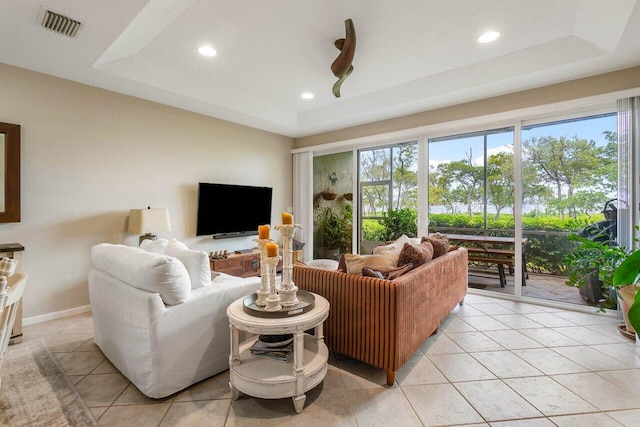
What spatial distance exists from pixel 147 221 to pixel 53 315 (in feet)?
4.32

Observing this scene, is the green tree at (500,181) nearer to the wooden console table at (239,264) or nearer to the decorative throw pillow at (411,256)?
the decorative throw pillow at (411,256)

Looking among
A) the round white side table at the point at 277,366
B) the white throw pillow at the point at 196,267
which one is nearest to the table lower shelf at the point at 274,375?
the round white side table at the point at 277,366

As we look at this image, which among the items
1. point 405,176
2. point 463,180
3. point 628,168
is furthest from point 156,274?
point 628,168

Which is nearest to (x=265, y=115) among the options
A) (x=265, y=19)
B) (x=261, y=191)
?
(x=261, y=191)

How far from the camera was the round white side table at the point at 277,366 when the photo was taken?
5.25 ft

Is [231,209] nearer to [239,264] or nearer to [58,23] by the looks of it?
[239,264]

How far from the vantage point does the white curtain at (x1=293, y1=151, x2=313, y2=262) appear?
552cm

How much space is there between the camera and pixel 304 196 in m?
5.58

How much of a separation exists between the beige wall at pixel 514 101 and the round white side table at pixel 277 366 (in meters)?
3.37

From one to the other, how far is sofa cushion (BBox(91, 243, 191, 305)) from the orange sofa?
0.93m

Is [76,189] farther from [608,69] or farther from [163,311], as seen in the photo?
[608,69]

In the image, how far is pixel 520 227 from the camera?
3.60 meters

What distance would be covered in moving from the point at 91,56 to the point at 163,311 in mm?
2508

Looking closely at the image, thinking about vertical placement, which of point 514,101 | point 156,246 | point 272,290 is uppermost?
point 514,101
